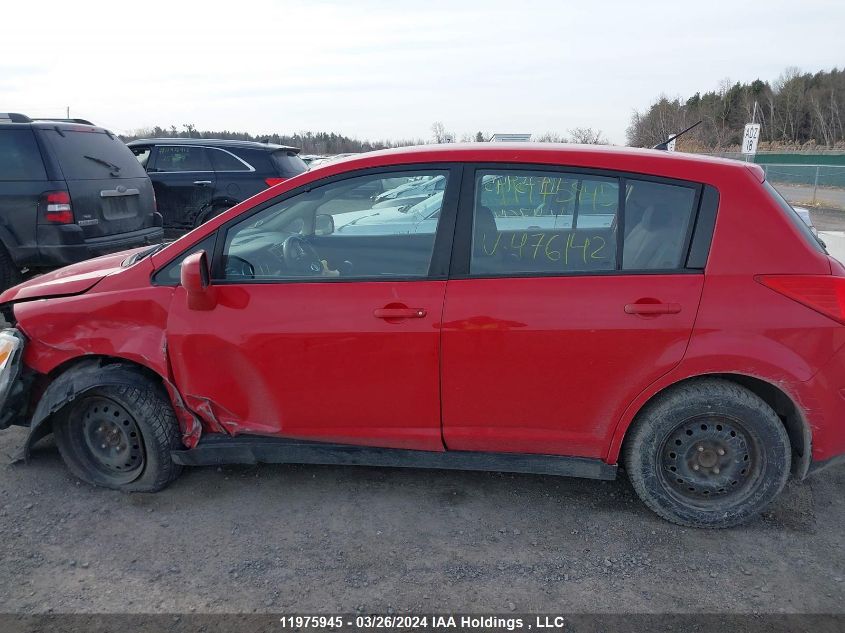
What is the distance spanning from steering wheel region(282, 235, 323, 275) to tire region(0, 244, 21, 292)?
4.61m

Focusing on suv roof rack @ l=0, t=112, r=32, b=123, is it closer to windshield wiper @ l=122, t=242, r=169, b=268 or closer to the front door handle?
windshield wiper @ l=122, t=242, r=169, b=268

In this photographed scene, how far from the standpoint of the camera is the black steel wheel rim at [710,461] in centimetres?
304

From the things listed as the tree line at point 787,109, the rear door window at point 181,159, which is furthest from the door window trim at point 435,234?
the tree line at point 787,109

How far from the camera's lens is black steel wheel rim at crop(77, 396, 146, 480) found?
3406 mm

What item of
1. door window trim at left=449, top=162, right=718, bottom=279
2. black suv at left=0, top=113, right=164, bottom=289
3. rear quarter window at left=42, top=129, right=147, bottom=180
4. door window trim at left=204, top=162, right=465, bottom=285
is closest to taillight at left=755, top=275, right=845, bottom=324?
door window trim at left=449, top=162, right=718, bottom=279

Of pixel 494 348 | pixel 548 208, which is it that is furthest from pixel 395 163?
pixel 494 348

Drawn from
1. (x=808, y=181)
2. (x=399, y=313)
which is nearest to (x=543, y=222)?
(x=399, y=313)

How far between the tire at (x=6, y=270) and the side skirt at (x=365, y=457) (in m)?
4.34

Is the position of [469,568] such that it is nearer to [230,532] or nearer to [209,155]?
[230,532]

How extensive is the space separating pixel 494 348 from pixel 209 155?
28.4 ft

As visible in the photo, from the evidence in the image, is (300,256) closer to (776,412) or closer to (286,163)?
(776,412)

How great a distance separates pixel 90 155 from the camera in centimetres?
685

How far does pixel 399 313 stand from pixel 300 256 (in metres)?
0.63

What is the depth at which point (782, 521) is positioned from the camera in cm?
319
